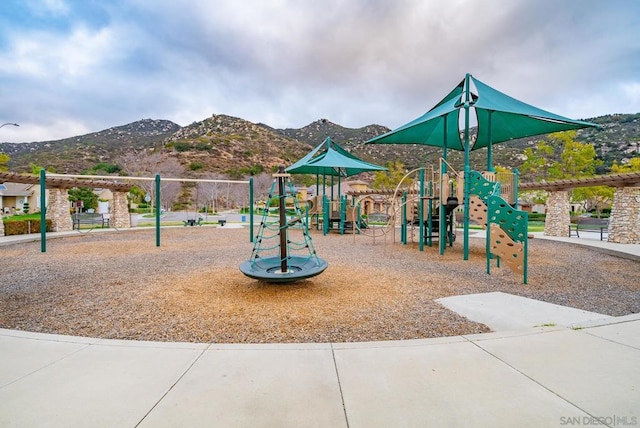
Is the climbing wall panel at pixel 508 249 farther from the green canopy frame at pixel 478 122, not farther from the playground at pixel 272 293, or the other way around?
the green canopy frame at pixel 478 122

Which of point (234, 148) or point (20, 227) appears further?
point (234, 148)

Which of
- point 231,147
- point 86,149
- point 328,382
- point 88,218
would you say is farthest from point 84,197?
point 328,382

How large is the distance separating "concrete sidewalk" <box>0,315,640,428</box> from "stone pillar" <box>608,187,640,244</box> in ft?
35.7

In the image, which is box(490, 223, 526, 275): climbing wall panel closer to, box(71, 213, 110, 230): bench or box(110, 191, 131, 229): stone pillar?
box(71, 213, 110, 230): bench

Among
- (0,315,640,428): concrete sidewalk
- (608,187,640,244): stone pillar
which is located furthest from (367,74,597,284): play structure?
(608,187,640,244): stone pillar

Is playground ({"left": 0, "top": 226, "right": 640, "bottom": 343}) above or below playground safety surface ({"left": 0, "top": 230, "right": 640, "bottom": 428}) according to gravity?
below

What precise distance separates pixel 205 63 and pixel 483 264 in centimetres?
2634

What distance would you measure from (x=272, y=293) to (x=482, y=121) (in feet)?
31.1

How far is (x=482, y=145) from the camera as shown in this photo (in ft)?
40.8

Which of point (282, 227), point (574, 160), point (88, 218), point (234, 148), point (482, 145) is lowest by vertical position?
point (88, 218)

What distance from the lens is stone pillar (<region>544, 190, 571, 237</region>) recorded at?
548 inches

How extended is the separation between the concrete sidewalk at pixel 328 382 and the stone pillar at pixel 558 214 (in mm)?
13135

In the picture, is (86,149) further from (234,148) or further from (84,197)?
(84,197)

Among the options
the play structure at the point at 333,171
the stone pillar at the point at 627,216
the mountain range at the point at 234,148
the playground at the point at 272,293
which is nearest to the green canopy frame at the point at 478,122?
the playground at the point at 272,293
